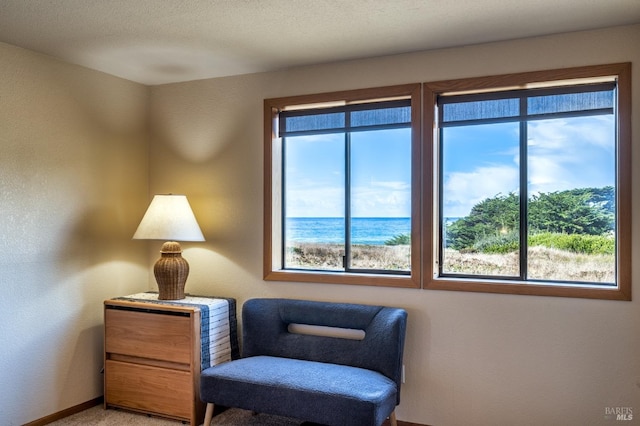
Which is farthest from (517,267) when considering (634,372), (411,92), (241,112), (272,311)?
(241,112)

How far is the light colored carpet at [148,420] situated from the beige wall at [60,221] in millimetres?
153

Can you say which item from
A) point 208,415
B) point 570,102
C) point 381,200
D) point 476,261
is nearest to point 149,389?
point 208,415

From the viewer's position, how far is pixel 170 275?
3734 mm

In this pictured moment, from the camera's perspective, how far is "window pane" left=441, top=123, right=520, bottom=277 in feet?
10.9

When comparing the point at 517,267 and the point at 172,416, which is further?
the point at 172,416

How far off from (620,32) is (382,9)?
4.52 ft

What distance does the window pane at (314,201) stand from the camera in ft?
12.7

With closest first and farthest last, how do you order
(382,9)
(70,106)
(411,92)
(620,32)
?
(382,9) < (620,32) < (411,92) < (70,106)

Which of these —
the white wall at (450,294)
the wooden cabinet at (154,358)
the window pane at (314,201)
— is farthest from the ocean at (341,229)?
the wooden cabinet at (154,358)

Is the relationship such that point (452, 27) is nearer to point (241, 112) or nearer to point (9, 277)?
point (241, 112)

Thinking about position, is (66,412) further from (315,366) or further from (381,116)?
(381,116)

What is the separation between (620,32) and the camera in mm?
2965

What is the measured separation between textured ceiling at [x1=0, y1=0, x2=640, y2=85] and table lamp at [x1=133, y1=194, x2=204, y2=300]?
40.6 inches

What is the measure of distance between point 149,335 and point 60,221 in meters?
0.99
